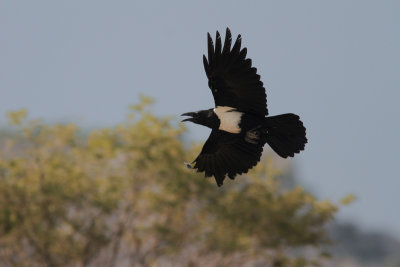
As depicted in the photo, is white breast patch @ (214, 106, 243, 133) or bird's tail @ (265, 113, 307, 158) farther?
bird's tail @ (265, 113, 307, 158)

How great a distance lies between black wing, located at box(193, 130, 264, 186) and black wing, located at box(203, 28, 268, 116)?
0.65 metres

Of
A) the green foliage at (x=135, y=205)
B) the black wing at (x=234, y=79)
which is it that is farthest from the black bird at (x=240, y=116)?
the green foliage at (x=135, y=205)

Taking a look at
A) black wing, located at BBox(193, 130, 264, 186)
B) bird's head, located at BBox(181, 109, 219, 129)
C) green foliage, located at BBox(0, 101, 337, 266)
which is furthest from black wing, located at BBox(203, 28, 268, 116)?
green foliage, located at BBox(0, 101, 337, 266)

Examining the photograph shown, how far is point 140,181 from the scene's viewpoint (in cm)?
1775

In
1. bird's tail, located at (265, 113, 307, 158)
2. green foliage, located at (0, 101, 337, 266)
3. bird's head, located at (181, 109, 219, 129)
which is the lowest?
bird's head, located at (181, 109, 219, 129)

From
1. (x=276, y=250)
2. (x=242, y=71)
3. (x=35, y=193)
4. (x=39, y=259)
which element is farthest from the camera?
(x=276, y=250)

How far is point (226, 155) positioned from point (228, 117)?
94cm

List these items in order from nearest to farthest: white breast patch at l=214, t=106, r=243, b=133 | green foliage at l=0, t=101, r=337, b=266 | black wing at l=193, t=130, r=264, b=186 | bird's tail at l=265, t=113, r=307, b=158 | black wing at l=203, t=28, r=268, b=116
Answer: black wing at l=203, t=28, r=268, b=116 → white breast patch at l=214, t=106, r=243, b=133 → bird's tail at l=265, t=113, r=307, b=158 → black wing at l=193, t=130, r=264, b=186 → green foliage at l=0, t=101, r=337, b=266

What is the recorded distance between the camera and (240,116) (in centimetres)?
830

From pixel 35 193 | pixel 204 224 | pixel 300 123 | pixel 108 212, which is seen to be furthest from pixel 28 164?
pixel 300 123

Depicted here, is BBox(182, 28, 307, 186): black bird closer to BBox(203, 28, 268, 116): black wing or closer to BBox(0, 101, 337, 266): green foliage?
BBox(203, 28, 268, 116): black wing

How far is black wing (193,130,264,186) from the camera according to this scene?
8.98 m

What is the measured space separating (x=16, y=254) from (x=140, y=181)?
11.8 ft

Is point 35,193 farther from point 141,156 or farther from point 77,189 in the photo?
point 141,156
